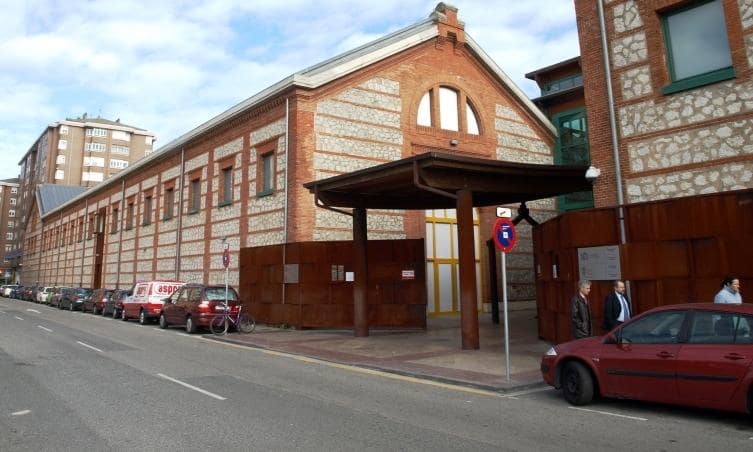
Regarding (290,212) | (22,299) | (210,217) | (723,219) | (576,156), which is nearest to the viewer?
(723,219)

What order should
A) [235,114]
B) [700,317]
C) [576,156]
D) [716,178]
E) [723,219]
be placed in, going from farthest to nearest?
[576,156] < [235,114] < [716,178] < [723,219] < [700,317]

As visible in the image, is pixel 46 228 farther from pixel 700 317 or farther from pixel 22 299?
pixel 700 317

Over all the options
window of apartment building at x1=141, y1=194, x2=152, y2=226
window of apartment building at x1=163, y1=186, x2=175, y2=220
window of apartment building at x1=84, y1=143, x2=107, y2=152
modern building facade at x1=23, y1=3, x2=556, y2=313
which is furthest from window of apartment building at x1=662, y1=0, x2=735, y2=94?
window of apartment building at x1=84, y1=143, x2=107, y2=152

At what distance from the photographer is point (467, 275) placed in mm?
13625

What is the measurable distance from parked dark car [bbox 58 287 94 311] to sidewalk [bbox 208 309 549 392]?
20413 millimetres

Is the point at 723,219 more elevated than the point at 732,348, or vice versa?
the point at 723,219

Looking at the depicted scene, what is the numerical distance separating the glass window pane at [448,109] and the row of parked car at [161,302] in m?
13.0

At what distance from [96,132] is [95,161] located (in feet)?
17.9

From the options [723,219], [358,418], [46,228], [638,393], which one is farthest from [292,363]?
[46,228]

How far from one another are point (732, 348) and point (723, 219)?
474 cm

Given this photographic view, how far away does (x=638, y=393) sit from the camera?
7332mm

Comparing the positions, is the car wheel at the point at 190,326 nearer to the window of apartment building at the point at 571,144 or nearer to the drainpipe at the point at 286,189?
the drainpipe at the point at 286,189

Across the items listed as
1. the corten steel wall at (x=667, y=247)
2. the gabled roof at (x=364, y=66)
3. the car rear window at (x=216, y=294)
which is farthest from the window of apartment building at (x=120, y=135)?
the corten steel wall at (x=667, y=247)

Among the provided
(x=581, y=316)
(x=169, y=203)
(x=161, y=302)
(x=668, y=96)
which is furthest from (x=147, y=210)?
(x=668, y=96)
